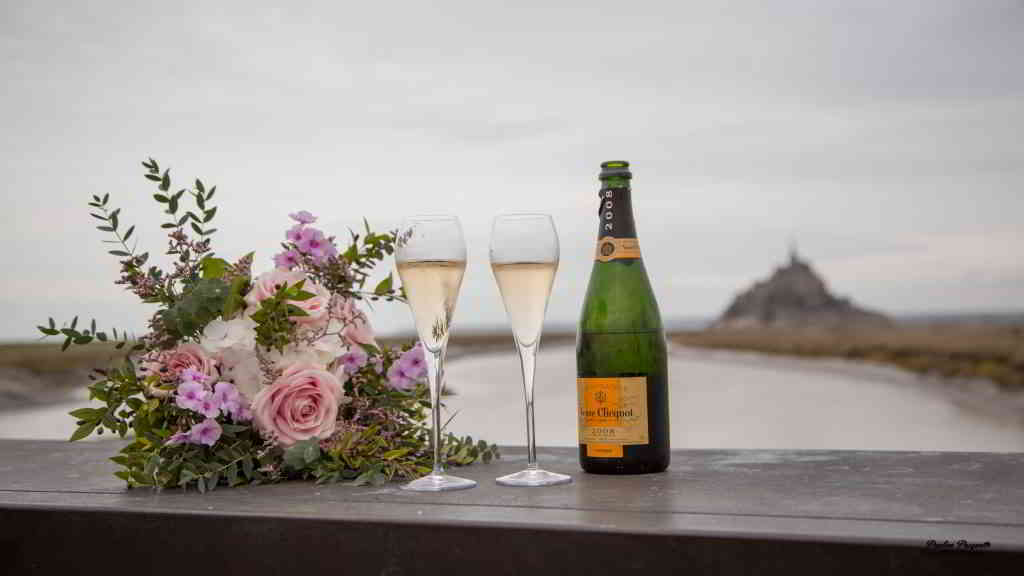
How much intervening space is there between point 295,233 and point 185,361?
1.10 feet

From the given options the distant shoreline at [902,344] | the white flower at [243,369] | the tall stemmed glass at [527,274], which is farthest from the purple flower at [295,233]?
the distant shoreline at [902,344]

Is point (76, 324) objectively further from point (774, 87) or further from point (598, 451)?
point (774, 87)

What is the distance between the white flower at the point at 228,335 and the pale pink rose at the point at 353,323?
17 cm

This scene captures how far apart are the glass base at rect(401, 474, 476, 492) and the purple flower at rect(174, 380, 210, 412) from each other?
1.33 ft

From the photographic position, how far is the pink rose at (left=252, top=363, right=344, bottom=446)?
6.06ft

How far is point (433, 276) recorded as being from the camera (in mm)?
1676

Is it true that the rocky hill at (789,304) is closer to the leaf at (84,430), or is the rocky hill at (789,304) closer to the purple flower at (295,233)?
the purple flower at (295,233)

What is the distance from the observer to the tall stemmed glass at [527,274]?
67.1 inches

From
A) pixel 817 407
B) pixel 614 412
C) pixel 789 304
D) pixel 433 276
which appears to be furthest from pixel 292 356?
pixel 817 407

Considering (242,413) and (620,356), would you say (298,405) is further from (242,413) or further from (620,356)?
(620,356)

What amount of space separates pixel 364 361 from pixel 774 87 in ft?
21.6

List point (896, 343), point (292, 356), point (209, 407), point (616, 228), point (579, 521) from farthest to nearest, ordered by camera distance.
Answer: point (896, 343) → point (616, 228) → point (292, 356) → point (209, 407) → point (579, 521)

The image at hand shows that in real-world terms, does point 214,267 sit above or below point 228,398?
above

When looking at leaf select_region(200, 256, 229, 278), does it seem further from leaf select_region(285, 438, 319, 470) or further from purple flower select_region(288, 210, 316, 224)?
leaf select_region(285, 438, 319, 470)
